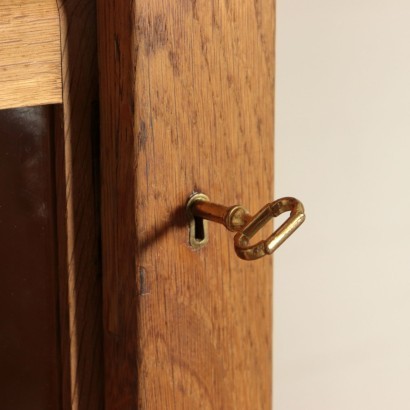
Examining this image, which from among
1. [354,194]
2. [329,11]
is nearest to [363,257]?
[354,194]

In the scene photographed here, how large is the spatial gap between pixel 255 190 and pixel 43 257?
0.14 m

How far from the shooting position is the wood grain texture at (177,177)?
0.56 m

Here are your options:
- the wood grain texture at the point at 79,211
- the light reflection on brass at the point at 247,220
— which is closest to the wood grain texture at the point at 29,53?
the wood grain texture at the point at 79,211

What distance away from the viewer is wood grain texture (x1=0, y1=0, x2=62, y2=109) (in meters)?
0.52

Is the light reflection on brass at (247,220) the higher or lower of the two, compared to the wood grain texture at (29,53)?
lower

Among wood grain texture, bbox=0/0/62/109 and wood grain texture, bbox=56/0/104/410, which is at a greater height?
wood grain texture, bbox=0/0/62/109

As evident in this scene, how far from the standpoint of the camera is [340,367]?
118 cm

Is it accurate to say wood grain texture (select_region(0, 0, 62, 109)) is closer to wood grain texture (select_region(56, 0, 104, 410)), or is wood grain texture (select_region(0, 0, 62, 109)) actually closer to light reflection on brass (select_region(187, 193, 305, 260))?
wood grain texture (select_region(56, 0, 104, 410))

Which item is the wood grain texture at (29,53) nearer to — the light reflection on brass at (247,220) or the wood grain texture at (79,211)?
the wood grain texture at (79,211)

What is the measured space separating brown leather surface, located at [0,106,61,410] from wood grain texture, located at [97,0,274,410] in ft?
0.12

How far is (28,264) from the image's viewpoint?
1.98ft

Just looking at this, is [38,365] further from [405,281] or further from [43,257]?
[405,281]

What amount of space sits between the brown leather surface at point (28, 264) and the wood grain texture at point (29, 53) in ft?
0.12

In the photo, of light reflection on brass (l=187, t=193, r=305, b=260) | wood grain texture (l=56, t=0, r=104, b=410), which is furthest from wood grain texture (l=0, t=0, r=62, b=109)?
light reflection on brass (l=187, t=193, r=305, b=260)
